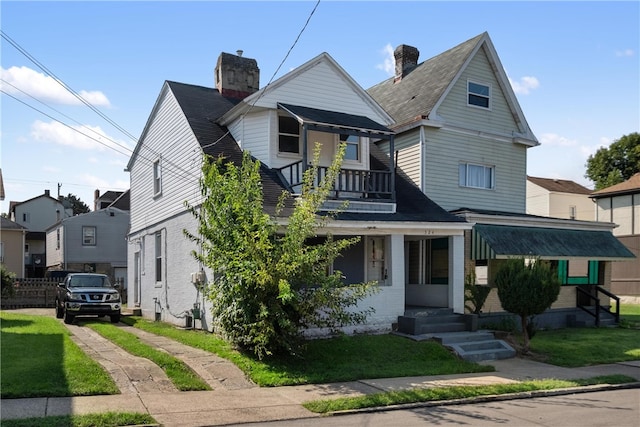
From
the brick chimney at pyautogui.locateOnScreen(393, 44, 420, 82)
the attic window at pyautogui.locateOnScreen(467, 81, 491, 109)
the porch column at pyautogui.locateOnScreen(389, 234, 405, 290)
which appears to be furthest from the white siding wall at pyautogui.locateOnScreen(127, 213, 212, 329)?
the brick chimney at pyautogui.locateOnScreen(393, 44, 420, 82)

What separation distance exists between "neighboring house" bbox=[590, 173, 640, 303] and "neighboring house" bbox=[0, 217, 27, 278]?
39352 millimetres

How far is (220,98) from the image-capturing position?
63.8 ft

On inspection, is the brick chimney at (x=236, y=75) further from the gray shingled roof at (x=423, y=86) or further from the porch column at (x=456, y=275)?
the porch column at (x=456, y=275)

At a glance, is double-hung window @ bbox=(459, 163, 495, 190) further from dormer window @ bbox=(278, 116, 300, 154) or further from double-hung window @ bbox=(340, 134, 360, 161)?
dormer window @ bbox=(278, 116, 300, 154)

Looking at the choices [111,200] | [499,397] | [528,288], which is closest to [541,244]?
[528,288]

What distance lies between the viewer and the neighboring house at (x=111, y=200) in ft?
151

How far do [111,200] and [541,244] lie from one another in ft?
140

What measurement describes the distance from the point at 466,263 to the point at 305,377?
26.2 ft

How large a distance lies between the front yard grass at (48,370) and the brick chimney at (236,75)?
10441 millimetres

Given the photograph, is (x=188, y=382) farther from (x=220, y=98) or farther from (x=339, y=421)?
(x=220, y=98)

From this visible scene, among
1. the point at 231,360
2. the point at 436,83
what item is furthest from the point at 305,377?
the point at 436,83

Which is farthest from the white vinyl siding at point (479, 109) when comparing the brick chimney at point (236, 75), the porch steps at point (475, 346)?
the porch steps at point (475, 346)

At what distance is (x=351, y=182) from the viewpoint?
632 inches

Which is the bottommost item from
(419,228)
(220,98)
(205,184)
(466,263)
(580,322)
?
(580,322)
